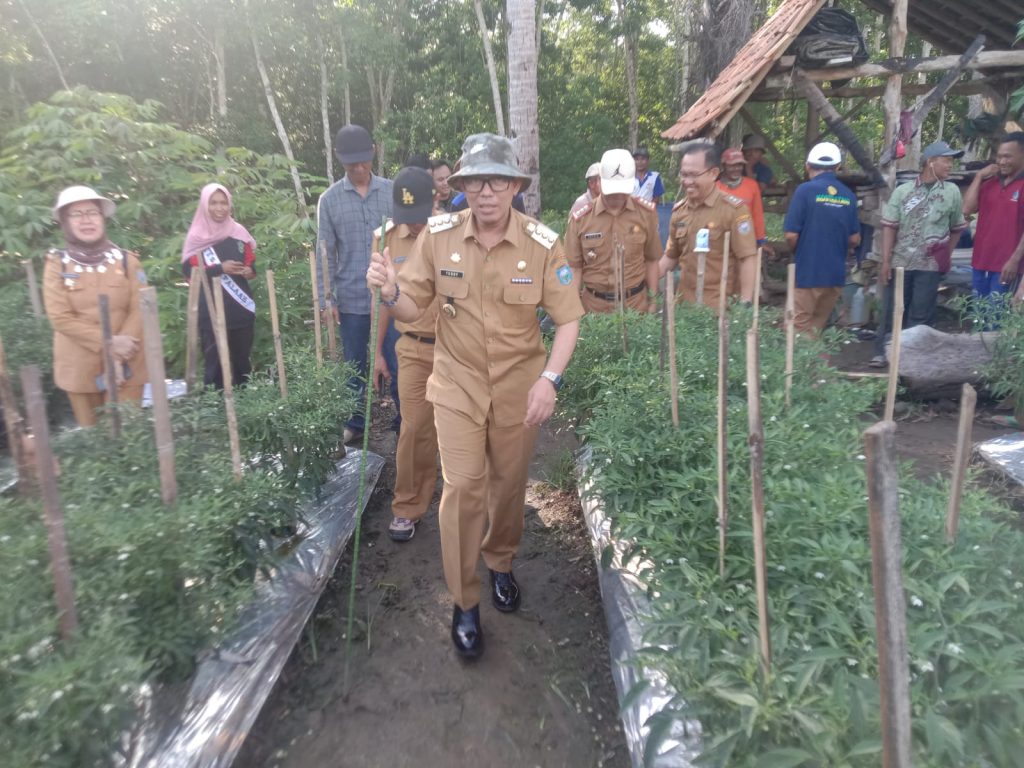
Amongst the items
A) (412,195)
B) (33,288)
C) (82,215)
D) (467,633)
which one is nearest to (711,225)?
(412,195)

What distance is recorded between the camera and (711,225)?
15.5 feet

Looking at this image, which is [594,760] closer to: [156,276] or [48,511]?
[48,511]

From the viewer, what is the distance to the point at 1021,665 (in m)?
1.55

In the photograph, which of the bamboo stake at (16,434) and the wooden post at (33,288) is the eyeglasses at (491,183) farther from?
the wooden post at (33,288)

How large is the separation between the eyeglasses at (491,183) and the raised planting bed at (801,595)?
1.02 metres

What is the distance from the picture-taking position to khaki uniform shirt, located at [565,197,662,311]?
15.5 ft

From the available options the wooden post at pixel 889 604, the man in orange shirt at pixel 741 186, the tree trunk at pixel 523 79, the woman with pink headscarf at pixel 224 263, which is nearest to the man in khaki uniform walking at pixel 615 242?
A: the man in orange shirt at pixel 741 186

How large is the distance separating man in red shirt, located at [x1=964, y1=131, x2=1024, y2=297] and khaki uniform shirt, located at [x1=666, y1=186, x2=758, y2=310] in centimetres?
233

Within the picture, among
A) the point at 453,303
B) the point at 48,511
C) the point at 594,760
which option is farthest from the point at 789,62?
the point at 48,511

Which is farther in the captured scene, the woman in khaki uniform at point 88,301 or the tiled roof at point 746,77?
the tiled roof at point 746,77

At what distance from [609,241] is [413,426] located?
1.98m

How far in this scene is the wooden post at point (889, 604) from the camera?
1194 mm

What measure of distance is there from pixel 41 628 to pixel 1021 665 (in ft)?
7.31

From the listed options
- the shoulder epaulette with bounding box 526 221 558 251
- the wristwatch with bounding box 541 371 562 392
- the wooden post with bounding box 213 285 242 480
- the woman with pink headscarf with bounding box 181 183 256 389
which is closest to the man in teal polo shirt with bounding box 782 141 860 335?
Result: the shoulder epaulette with bounding box 526 221 558 251
